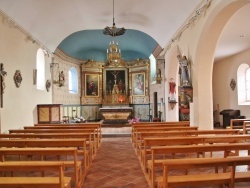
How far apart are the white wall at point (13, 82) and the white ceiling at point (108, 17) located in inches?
22.1

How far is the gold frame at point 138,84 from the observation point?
16.7m

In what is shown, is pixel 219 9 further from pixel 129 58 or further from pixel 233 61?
pixel 129 58

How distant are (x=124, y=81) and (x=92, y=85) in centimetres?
233

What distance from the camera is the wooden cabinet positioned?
32.2 feet

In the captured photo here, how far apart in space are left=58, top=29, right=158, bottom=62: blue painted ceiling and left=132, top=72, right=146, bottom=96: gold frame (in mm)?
1360

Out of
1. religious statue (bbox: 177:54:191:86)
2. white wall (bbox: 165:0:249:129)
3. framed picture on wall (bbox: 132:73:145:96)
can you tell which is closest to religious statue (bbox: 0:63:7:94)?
religious statue (bbox: 177:54:191:86)

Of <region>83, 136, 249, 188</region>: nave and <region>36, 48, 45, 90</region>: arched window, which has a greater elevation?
<region>36, 48, 45, 90</region>: arched window

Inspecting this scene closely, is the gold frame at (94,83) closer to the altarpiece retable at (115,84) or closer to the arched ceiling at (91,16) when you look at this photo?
the altarpiece retable at (115,84)

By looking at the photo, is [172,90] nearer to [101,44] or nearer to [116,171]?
[101,44]

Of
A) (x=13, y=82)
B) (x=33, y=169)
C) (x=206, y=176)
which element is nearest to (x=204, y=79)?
(x=206, y=176)

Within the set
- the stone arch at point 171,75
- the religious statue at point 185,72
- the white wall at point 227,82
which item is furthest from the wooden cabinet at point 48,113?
the white wall at point 227,82

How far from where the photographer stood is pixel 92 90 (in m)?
17.1

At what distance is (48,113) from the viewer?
32.2 feet

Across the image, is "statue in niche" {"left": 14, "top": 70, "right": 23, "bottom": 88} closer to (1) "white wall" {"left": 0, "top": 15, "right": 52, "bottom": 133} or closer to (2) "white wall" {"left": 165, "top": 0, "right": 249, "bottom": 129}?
(1) "white wall" {"left": 0, "top": 15, "right": 52, "bottom": 133}
